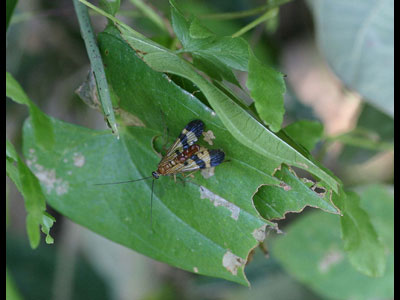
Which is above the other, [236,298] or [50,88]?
[50,88]

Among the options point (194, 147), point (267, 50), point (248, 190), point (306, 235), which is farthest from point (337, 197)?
point (267, 50)

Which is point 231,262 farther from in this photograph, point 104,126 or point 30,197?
point 104,126

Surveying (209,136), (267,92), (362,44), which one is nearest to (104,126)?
(362,44)

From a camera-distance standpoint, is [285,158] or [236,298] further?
[236,298]

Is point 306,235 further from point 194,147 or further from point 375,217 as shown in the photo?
point 194,147

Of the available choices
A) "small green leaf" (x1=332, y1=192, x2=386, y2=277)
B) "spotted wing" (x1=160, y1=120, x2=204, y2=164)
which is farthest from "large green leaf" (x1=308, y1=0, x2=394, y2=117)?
"spotted wing" (x1=160, y1=120, x2=204, y2=164)

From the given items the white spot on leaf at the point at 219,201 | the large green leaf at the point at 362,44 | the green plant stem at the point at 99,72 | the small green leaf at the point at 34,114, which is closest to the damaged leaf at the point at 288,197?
the white spot on leaf at the point at 219,201
